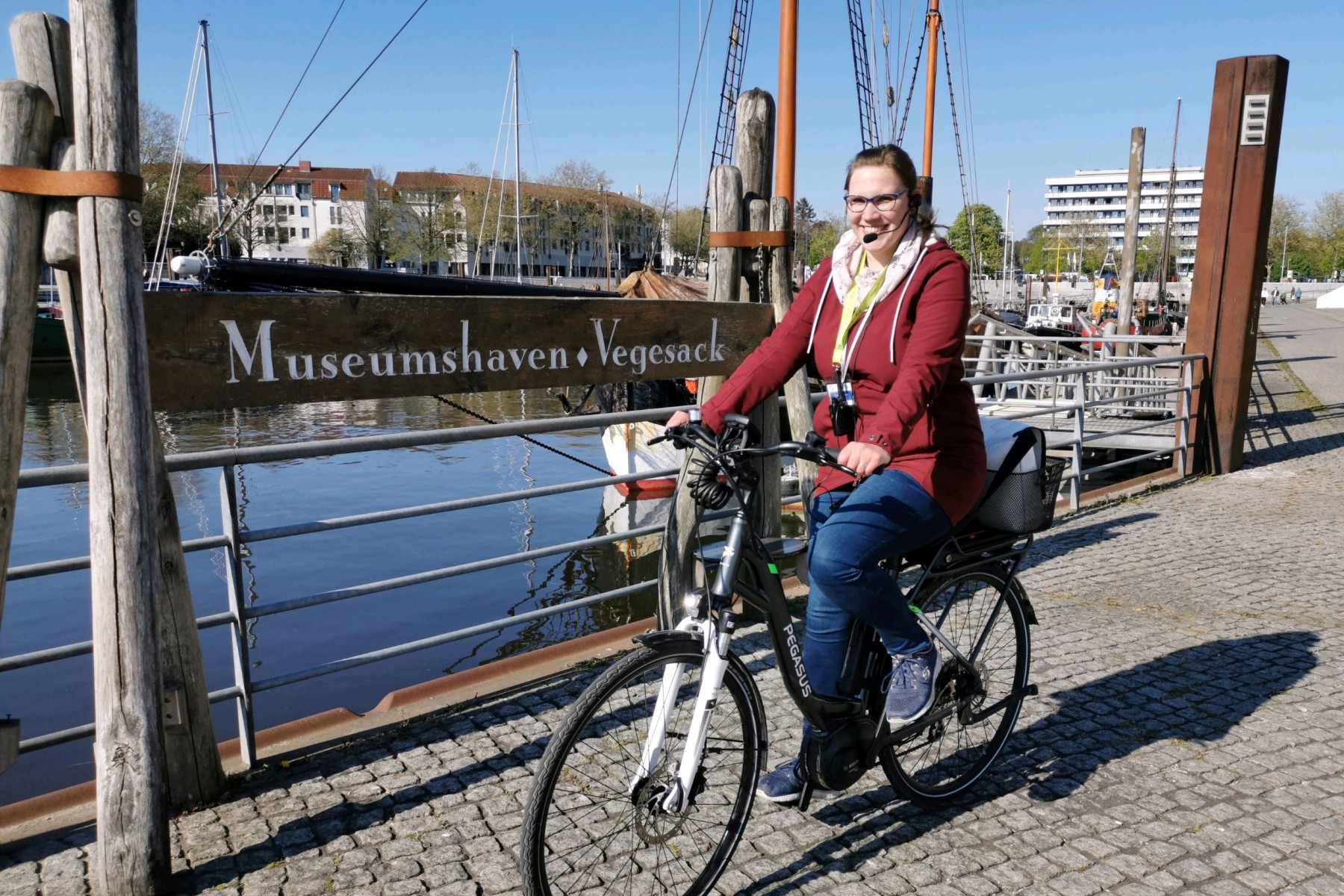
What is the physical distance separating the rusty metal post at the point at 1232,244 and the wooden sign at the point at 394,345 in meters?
6.65

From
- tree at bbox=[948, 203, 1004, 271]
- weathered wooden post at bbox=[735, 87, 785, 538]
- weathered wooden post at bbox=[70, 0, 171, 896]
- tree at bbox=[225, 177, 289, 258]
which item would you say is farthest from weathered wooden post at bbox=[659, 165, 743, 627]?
tree at bbox=[948, 203, 1004, 271]

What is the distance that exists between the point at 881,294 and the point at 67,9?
2.28 meters

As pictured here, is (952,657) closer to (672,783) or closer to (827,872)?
(827,872)

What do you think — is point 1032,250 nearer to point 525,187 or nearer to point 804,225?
point 804,225

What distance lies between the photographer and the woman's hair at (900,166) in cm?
298

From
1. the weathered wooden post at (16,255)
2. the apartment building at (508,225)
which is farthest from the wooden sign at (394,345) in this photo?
the apartment building at (508,225)

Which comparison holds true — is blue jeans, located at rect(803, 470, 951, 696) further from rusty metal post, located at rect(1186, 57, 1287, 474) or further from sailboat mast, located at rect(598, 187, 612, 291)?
sailboat mast, located at rect(598, 187, 612, 291)

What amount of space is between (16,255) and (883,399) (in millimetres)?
2354

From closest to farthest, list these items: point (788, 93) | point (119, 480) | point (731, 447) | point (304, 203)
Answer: point (731, 447)
point (119, 480)
point (788, 93)
point (304, 203)

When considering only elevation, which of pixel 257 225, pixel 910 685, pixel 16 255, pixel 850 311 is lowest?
pixel 910 685

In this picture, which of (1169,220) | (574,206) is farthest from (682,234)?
(1169,220)

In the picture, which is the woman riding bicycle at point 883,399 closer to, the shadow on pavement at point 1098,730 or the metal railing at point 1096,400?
the shadow on pavement at point 1098,730

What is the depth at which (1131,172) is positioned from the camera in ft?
88.8

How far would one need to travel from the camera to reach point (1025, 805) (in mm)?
3541
